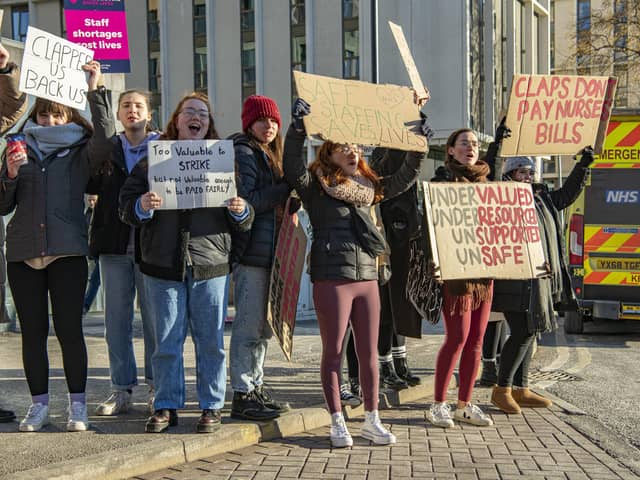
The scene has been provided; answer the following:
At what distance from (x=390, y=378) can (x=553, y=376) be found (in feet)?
7.16

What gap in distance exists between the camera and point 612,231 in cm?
1153

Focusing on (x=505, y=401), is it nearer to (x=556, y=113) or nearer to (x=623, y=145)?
(x=556, y=113)

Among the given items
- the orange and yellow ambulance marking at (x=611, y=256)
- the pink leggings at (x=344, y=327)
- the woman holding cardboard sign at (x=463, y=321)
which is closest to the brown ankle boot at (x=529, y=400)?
the woman holding cardboard sign at (x=463, y=321)

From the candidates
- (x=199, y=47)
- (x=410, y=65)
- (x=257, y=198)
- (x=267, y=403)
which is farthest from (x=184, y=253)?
(x=199, y=47)

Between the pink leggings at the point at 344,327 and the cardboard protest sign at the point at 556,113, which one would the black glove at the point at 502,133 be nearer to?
the cardboard protest sign at the point at 556,113

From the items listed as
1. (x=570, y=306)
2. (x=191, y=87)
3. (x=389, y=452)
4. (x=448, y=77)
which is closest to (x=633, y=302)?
(x=570, y=306)

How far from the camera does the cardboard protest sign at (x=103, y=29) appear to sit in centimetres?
1214

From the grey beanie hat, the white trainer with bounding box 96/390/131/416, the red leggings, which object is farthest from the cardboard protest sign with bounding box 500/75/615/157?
the white trainer with bounding box 96/390/131/416

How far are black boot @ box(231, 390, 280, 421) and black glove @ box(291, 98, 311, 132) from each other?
1806mm

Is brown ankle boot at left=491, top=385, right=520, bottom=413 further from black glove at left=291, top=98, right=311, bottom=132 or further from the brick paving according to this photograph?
black glove at left=291, top=98, right=311, bottom=132

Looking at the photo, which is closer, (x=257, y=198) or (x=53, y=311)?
(x=53, y=311)

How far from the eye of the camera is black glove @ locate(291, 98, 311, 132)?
5.25 metres

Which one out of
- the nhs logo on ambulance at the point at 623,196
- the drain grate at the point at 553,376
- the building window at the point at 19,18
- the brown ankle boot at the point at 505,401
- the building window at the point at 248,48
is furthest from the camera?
the building window at the point at 19,18

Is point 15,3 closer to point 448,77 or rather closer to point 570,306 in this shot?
point 448,77
